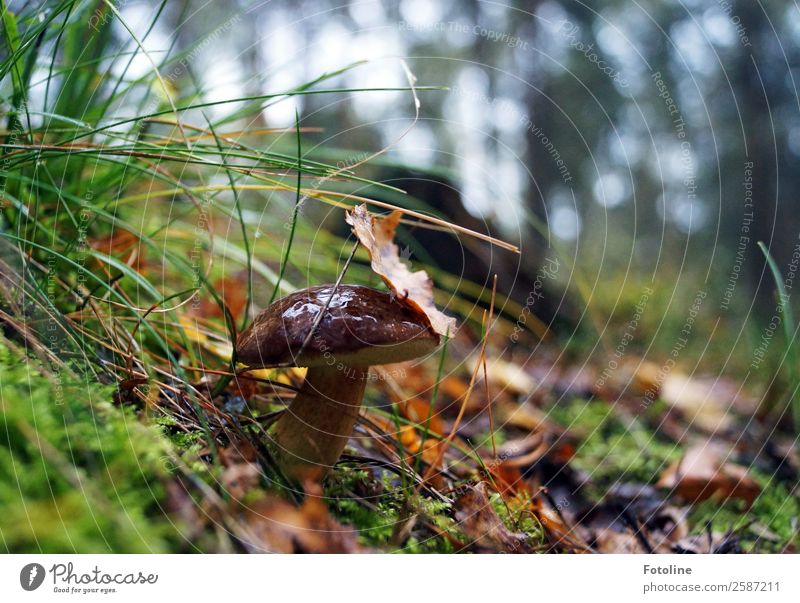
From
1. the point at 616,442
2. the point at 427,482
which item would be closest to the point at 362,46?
the point at 427,482

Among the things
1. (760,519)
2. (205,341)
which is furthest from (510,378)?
(205,341)

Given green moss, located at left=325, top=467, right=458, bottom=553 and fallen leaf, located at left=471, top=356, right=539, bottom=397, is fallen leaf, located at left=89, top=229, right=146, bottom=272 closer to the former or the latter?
green moss, located at left=325, top=467, right=458, bottom=553

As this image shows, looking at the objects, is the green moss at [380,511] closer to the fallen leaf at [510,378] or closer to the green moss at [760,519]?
the green moss at [760,519]

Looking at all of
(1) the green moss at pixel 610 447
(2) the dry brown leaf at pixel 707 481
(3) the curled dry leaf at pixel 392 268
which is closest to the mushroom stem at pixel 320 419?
(3) the curled dry leaf at pixel 392 268

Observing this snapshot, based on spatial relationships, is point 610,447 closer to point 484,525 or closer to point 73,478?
point 484,525

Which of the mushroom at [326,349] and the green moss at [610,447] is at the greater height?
the mushroom at [326,349]
